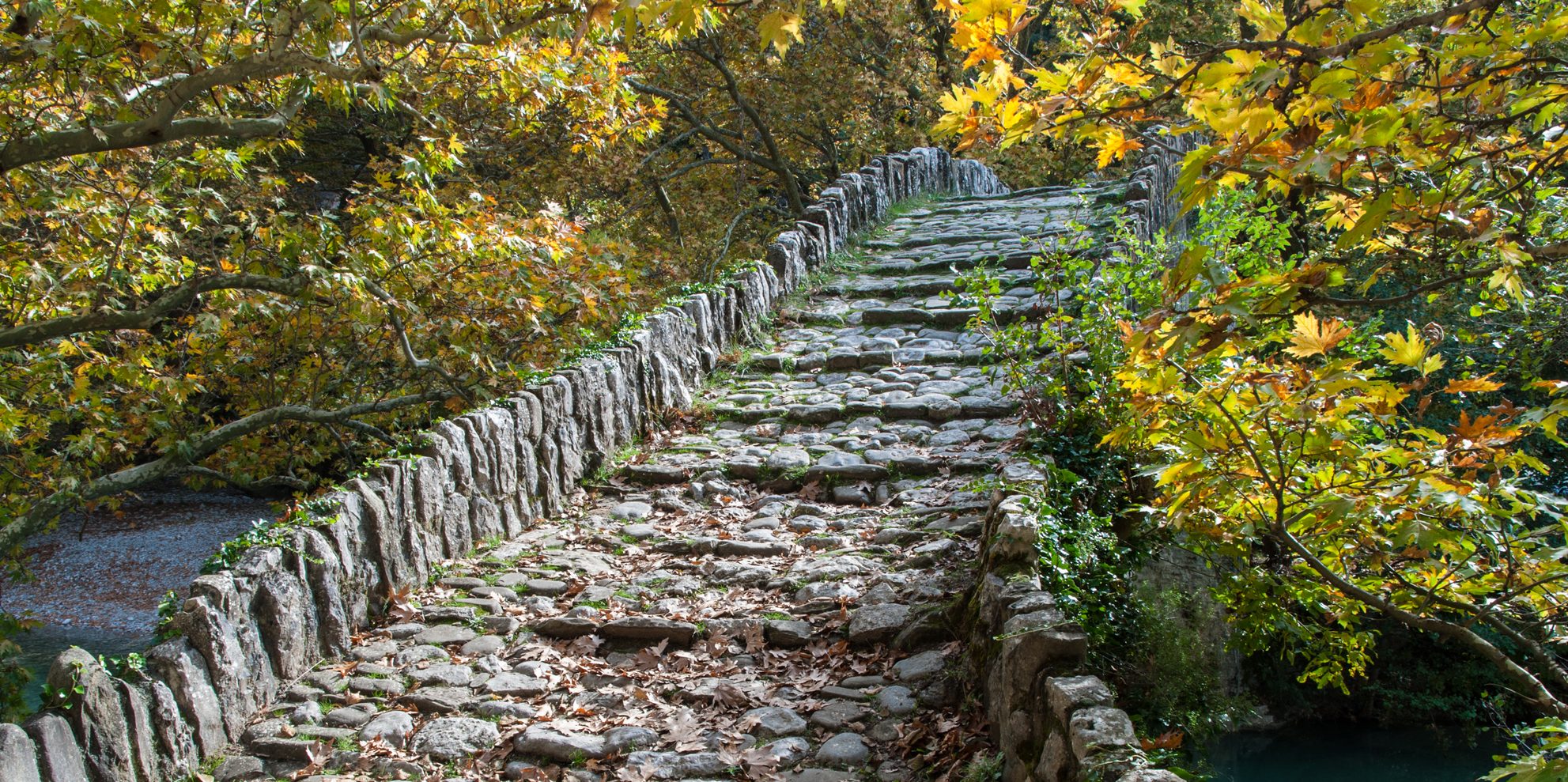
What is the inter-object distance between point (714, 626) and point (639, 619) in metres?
0.37

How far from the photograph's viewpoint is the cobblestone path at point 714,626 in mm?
4129

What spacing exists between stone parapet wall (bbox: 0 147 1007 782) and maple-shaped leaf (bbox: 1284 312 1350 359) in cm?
401

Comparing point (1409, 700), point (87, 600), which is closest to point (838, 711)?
point (1409, 700)

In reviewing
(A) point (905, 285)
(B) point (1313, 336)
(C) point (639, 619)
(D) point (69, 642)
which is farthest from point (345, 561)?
(D) point (69, 642)

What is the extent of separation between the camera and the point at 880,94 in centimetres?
1812

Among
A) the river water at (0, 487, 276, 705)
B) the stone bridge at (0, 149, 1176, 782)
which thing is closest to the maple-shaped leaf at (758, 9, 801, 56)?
the stone bridge at (0, 149, 1176, 782)

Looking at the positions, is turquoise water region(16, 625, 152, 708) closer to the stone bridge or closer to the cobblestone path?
the stone bridge

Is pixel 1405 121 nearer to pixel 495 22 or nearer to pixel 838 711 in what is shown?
pixel 838 711

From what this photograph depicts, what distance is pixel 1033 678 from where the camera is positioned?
3.58 metres

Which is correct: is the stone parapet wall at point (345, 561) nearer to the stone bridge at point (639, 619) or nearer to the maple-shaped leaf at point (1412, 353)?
the stone bridge at point (639, 619)

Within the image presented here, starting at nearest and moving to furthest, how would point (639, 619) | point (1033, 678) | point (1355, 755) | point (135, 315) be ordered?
1. point (1033, 678)
2. point (639, 619)
3. point (135, 315)
4. point (1355, 755)

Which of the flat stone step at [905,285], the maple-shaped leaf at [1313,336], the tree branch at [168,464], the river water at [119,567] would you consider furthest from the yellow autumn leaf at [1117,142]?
the river water at [119,567]

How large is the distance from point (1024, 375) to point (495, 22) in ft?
13.0

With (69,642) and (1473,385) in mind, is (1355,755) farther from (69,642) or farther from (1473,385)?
(69,642)
